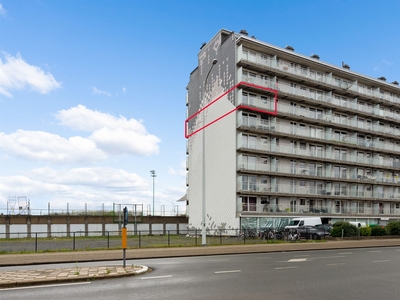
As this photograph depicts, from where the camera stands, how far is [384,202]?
55.4m

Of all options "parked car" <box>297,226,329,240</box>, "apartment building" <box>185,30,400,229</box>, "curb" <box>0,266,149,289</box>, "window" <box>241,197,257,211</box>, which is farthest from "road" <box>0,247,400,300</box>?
"window" <box>241,197,257,211</box>

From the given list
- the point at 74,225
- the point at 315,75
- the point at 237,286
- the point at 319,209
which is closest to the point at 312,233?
the point at 319,209

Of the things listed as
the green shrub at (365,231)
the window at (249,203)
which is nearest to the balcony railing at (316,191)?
the window at (249,203)

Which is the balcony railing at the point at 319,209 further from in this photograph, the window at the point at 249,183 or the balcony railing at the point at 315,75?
the balcony railing at the point at 315,75

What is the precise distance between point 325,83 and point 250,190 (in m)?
18.4

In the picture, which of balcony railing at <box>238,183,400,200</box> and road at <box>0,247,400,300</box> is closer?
road at <box>0,247,400,300</box>

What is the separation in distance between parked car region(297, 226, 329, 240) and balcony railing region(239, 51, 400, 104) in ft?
62.4

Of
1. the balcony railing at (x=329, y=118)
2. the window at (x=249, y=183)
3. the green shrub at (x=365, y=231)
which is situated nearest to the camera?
the green shrub at (x=365, y=231)

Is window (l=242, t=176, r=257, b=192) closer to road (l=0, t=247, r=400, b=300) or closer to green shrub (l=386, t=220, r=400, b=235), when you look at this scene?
green shrub (l=386, t=220, r=400, b=235)

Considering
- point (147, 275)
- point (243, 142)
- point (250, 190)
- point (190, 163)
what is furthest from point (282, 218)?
point (147, 275)

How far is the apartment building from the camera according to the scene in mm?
42094

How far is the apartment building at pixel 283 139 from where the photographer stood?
42094mm

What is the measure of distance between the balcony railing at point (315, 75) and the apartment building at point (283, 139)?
0.52 feet

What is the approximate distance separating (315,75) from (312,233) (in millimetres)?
23593
